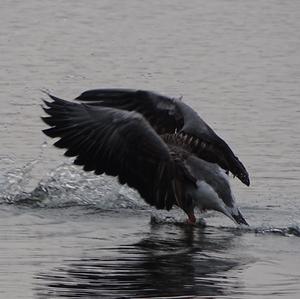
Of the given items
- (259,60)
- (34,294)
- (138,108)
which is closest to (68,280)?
(34,294)

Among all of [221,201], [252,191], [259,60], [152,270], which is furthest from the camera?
[259,60]

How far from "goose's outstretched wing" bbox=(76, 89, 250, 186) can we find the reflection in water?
32.1 inches

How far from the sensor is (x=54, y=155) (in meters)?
15.7

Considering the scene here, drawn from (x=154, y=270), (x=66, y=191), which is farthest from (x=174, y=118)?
(x=154, y=270)

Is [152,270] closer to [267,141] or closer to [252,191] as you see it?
[252,191]

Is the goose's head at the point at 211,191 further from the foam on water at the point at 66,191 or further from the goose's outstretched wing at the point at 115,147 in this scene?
the foam on water at the point at 66,191

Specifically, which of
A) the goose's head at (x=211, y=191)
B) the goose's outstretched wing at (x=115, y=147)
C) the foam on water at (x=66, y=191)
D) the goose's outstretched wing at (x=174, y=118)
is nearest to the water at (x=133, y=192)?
the foam on water at (x=66, y=191)

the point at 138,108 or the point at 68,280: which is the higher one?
the point at 138,108

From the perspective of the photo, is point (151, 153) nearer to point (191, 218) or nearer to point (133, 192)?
point (191, 218)

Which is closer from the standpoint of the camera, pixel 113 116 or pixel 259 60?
pixel 113 116

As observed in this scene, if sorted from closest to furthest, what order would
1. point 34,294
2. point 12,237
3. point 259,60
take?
point 34,294
point 12,237
point 259,60

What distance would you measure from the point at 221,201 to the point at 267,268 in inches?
71.7

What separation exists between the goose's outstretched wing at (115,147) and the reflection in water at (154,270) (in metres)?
0.46

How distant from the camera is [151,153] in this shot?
12273mm
